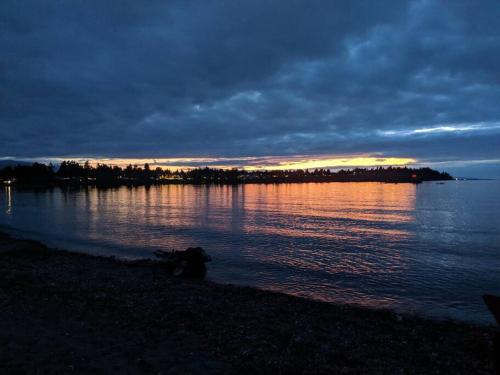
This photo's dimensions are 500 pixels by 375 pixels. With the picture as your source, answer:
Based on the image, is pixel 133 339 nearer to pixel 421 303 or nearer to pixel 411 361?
pixel 411 361

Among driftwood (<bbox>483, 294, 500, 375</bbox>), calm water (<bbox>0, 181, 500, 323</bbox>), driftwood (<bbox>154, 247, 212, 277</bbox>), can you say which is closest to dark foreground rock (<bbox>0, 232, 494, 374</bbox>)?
driftwood (<bbox>483, 294, 500, 375</bbox>)

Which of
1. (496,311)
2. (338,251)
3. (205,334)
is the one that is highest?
(496,311)

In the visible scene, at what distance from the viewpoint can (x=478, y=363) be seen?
1055 centimetres

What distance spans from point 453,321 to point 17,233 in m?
48.5

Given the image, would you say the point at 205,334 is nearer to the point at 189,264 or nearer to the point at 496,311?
the point at 496,311

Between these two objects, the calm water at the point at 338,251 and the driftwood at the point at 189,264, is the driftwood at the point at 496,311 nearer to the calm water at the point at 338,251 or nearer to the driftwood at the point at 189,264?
the calm water at the point at 338,251

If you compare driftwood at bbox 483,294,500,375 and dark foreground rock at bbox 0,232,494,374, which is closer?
driftwood at bbox 483,294,500,375

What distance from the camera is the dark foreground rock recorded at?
9391 mm

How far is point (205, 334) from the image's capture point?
11539 millimetres

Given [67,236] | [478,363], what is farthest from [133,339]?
[67,236]

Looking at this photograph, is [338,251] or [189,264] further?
[338,251]

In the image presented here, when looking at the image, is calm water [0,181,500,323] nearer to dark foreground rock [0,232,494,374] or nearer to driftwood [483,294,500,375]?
dark foreground rock [0,232,494,374]

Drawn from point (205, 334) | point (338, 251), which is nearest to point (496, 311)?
point (205, 334)

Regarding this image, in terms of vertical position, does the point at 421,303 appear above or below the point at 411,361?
below
